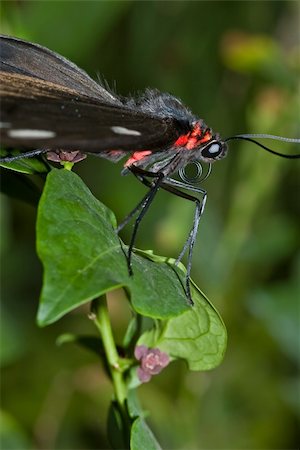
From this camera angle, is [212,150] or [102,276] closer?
[102,276]

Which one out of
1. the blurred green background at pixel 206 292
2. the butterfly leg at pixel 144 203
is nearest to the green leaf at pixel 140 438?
the butterfly leg at pixel 144 203

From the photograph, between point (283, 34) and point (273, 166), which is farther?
point (283, 34)

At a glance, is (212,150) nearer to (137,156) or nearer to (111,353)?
(137,156)

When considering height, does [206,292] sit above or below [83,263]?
below

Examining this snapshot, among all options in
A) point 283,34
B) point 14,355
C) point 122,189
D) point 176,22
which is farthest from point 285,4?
point 14,355

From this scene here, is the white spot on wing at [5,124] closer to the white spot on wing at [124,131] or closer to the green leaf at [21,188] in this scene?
the white spot on wing at [124,131]

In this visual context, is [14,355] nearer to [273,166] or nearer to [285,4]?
[273,166]

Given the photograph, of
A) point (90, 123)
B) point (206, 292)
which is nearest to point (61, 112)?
point (90, 123)
